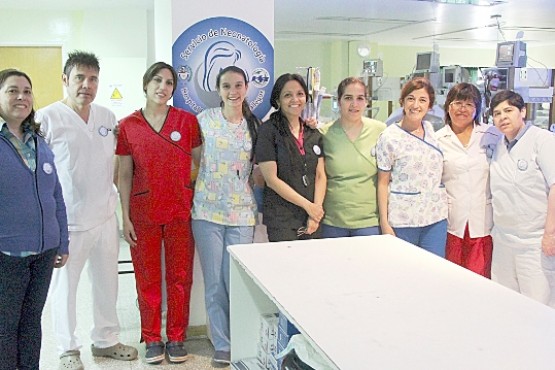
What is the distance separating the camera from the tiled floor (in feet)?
9.94

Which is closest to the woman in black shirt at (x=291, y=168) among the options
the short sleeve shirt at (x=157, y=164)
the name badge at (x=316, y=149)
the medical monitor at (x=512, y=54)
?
the name badge at (x=316, y=149)

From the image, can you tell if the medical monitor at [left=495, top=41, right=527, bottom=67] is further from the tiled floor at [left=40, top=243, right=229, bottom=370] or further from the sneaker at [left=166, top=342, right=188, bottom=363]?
the sneaker at [left=166, top=342, right=188, bottom=363]

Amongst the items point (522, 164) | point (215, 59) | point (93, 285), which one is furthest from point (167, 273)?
point (522, 164)

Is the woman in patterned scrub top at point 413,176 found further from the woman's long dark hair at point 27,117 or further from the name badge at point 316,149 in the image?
the woman's long dark hair at point 27,117

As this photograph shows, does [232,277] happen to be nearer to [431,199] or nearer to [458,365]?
[458,365]

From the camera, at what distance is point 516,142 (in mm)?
2918

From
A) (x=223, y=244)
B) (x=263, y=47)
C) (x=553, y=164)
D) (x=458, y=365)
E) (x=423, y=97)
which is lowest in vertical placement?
(x=223, y=244)

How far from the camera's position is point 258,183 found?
3.05m

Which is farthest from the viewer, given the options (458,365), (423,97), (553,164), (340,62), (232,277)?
(340,62)

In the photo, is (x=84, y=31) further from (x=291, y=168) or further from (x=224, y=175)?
(x=291, y=168)

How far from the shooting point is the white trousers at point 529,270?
2883 millimetres

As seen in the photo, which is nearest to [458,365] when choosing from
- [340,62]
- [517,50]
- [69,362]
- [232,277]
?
[232,277]

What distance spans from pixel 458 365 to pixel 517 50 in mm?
3456

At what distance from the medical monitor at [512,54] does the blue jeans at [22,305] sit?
3332 mm
